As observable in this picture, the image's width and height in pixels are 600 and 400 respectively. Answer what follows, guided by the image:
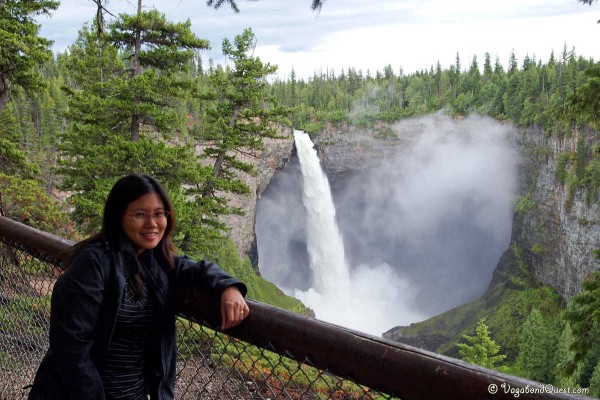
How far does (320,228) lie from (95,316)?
50.7 m

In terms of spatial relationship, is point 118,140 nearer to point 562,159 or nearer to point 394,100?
point 562,159

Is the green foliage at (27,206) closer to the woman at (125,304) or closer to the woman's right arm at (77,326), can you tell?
the woman at (125,304)

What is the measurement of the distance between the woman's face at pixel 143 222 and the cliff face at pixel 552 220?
4067 centimetres

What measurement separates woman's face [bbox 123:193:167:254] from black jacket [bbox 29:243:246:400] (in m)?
0.07

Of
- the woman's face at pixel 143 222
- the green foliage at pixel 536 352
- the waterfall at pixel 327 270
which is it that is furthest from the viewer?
the waterfall at pixel 327 270

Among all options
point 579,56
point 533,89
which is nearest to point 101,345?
point 533,89

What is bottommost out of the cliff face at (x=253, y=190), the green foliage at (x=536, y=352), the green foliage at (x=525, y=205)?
the green foliage at (x=536, y=352)

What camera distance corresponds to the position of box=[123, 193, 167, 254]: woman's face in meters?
1.95

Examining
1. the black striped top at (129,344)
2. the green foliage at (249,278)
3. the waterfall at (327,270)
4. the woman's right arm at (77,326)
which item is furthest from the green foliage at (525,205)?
the woman's right arm at (77,326)

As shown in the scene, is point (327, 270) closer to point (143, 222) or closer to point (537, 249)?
point (537, 249)

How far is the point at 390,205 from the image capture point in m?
64.1

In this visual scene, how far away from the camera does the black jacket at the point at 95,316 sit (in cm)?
165

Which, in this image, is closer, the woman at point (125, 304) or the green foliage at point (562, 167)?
the woman at point (125, 304)

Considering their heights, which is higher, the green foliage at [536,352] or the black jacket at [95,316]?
the black jacket at [95,316]
